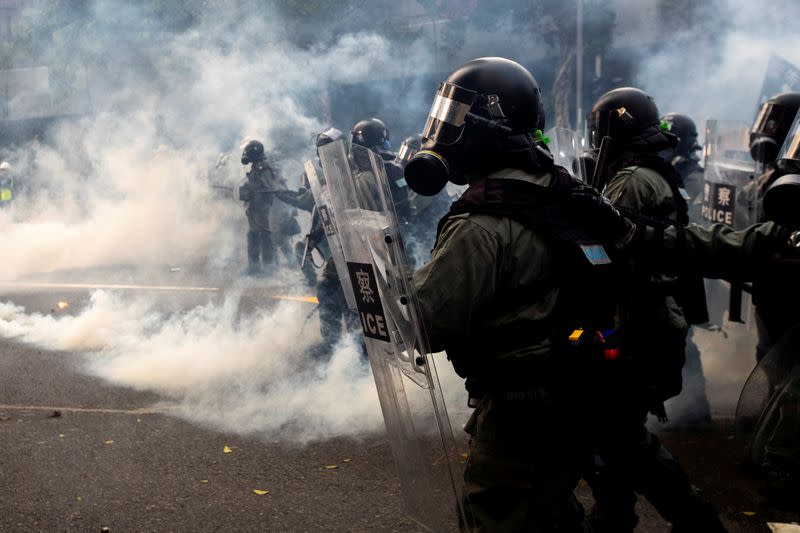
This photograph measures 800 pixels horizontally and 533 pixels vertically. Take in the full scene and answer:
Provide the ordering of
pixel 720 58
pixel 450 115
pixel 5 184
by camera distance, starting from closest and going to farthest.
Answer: pixel 450 115 → pixel 5 184 → pixel 720 58

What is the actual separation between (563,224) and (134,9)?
58.8 ft

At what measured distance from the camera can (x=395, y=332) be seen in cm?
214

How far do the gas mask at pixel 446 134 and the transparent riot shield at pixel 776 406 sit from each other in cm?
92

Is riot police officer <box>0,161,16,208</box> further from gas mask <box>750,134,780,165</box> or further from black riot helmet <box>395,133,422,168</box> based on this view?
gas mask <box>750,134,780,165</box>

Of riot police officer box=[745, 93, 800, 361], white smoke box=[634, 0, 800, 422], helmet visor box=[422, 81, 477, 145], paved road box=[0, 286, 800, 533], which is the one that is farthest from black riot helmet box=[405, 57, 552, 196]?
white smoke box=[634, 0, 800, 422]

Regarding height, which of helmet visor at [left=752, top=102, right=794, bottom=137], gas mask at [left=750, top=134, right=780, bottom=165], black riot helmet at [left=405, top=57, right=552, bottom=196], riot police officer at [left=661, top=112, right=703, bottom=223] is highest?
black riot helmet at [left=405, top=57, right=552, bottom=196]

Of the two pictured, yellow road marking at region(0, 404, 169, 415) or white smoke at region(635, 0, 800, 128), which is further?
white smoke at region(635, 0, 800, 128)

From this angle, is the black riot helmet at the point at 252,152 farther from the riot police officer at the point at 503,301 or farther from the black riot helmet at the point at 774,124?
the riot police officer at the point at 503,301

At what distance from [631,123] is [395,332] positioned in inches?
85.7

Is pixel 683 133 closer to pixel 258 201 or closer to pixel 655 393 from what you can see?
pixel 655 393

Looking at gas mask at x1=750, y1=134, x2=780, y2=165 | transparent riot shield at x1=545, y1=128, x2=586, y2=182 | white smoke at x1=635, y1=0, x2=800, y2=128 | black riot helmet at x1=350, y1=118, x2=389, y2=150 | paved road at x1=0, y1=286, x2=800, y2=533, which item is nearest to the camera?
paved road at x1=0, y1=286, x2=800, y2=533

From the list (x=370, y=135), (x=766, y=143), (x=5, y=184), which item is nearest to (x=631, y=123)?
(x=766, y=143)

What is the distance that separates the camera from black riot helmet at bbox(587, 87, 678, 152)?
12.7 ft

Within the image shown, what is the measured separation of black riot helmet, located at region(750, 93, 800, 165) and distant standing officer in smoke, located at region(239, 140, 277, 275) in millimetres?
6673
